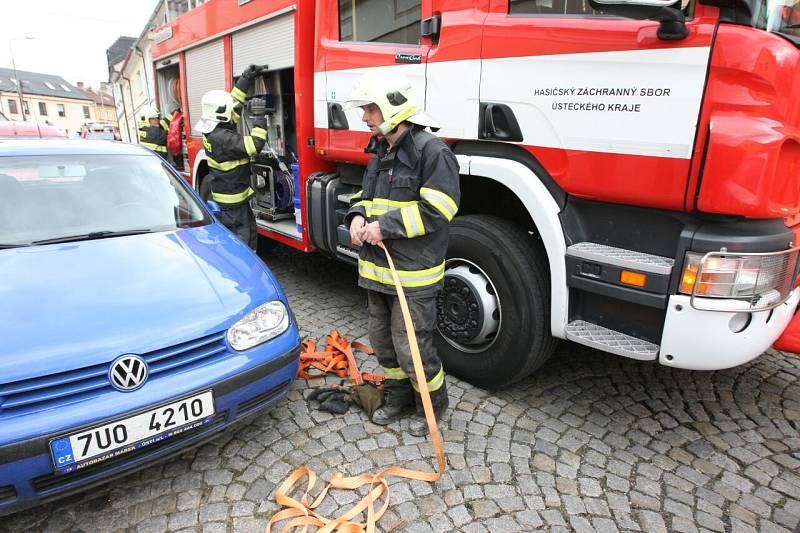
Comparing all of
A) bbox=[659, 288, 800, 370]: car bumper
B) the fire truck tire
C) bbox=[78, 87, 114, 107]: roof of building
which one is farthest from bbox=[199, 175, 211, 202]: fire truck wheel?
bbox=[78, 87, 114, 107]: roof of building

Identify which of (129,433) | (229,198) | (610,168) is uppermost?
(610,168)

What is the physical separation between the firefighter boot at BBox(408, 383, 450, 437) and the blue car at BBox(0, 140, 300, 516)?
712 mm

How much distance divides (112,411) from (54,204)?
156 cm

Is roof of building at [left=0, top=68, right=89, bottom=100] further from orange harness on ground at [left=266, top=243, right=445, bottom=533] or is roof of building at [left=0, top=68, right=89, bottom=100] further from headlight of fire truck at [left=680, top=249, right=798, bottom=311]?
headlight of fire truck at [left=680, top=249, right=798, bottom=311]

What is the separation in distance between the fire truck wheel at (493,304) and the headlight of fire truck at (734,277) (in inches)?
29.6

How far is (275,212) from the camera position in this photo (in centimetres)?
522

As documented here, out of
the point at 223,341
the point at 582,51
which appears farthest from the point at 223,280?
the point at 582,51

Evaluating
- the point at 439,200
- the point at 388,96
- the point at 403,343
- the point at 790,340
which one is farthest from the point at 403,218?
the point at 790,340

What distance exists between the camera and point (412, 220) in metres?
2.29

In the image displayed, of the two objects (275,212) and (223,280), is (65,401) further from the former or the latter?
(275,212)

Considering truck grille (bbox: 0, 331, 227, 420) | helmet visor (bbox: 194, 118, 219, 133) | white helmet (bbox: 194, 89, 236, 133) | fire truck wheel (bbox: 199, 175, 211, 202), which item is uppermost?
white helmet (bbox: 194, 89, 236, 133)

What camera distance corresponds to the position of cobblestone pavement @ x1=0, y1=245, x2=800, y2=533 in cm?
212

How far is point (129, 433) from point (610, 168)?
2262 millimetres

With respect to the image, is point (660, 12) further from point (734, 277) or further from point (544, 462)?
point (544, 462)
